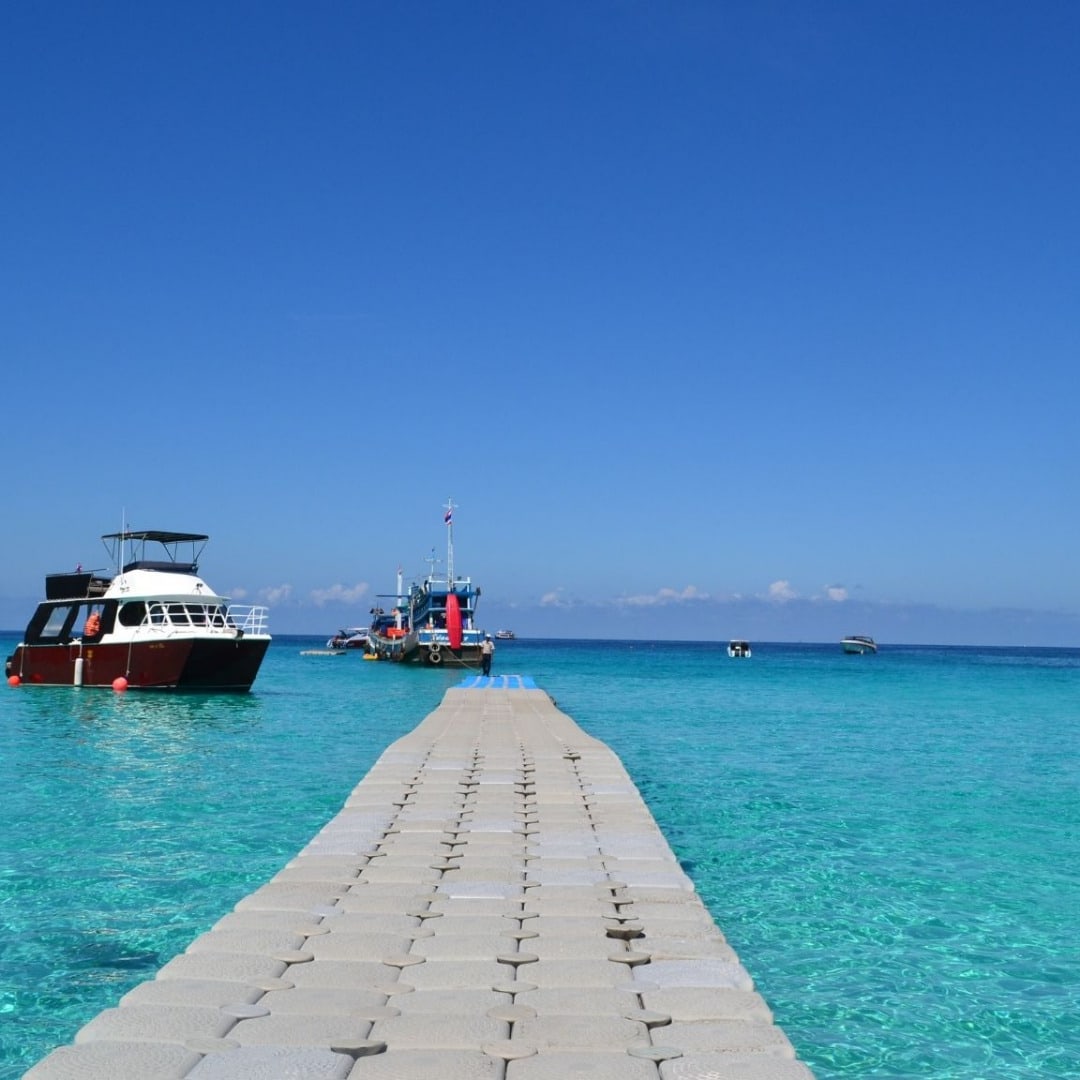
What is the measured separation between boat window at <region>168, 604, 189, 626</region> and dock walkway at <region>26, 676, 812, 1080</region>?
28042 millimetres

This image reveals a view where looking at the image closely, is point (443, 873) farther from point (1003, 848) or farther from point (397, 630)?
point (397, 630)

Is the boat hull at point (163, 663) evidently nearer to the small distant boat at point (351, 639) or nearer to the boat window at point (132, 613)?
the boat window at point (132, 613)

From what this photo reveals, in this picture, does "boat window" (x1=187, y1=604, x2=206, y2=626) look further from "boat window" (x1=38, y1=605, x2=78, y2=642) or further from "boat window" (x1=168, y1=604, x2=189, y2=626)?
"boat window" (x1=38, y1=605, x2=78, y2=642)

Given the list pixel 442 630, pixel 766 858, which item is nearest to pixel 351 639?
pixel 442 630

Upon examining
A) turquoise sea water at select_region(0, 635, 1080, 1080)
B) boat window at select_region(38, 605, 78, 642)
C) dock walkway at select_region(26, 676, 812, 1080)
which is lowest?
turquoise sea water at select_region(0, 635, 1080, 1080)

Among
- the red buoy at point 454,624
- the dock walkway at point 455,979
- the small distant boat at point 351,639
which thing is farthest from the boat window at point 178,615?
the small distant boat at point 351,639

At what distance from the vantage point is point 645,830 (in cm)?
1020

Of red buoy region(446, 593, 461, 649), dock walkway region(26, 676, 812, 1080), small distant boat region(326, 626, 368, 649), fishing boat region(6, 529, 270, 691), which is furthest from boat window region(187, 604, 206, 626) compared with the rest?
small distant boat region(326, 626, 368, 649)

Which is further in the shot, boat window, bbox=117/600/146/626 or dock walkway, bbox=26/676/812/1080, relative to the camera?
boat window, bbox=117/600/146/626

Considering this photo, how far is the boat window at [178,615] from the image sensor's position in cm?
3606

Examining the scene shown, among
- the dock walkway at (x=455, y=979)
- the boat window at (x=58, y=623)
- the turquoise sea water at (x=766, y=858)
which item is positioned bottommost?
the turquoise sea water at (x=766, y=858)

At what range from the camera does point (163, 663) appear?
3531cm

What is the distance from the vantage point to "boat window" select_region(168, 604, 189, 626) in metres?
36.1

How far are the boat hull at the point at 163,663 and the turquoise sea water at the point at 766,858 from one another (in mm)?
4548
